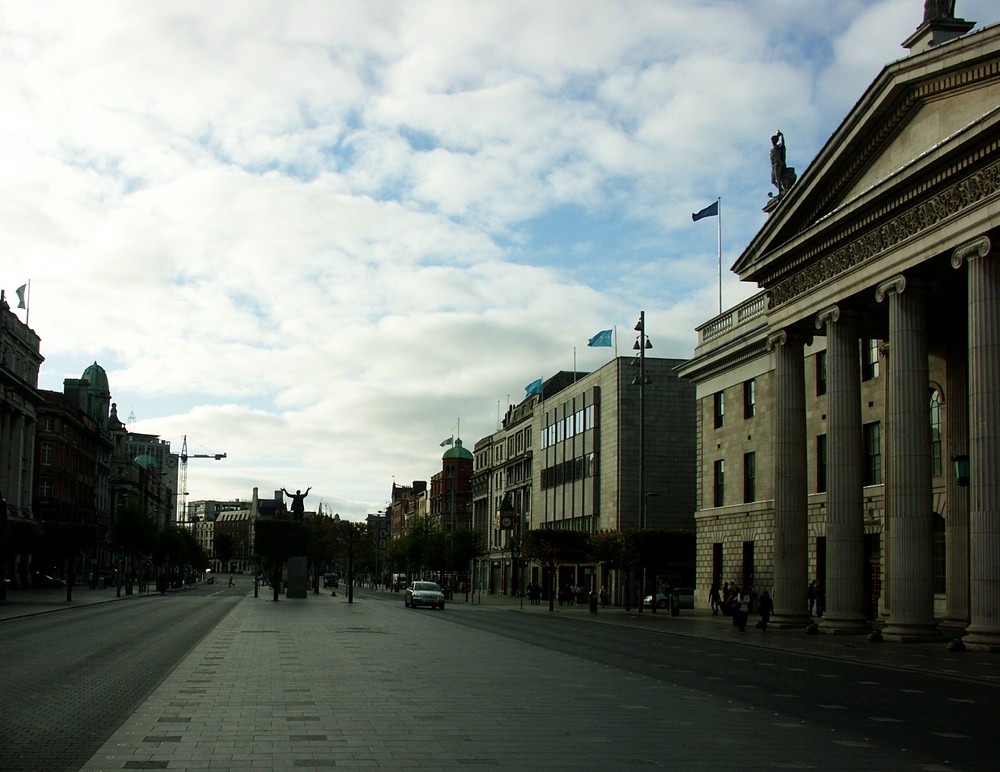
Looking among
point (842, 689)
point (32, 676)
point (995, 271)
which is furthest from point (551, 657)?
point (995, 271)

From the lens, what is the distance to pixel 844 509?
3609cm

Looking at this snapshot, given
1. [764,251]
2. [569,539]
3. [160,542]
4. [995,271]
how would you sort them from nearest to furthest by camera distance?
[995,271] < [764,251] < [569,539] < [160,542]

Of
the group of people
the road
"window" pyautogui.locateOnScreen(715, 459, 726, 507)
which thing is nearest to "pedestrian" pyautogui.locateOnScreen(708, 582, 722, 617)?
the group of people

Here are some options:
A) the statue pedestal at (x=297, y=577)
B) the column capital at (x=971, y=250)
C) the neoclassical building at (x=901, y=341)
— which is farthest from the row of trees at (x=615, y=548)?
the column capital at (x=971, y=250)

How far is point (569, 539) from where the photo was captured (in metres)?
68.9

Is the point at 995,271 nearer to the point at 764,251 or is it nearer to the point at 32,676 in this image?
the point at 764,251

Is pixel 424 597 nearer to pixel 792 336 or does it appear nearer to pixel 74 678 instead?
pixel 792 336

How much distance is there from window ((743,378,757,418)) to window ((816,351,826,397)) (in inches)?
245

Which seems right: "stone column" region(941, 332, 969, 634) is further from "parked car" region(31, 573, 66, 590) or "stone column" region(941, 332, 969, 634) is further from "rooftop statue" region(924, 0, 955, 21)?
"parked car" region(31, 573, 66, 590)

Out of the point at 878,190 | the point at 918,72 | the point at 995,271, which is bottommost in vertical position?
the point at 995,271

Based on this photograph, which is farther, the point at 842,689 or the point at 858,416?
the point at 858,416

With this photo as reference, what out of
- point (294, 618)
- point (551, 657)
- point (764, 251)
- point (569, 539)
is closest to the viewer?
point (551, 657)

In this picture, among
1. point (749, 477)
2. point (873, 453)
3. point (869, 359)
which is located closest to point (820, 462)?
point (873, 453)

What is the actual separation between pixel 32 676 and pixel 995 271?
24.2 m
